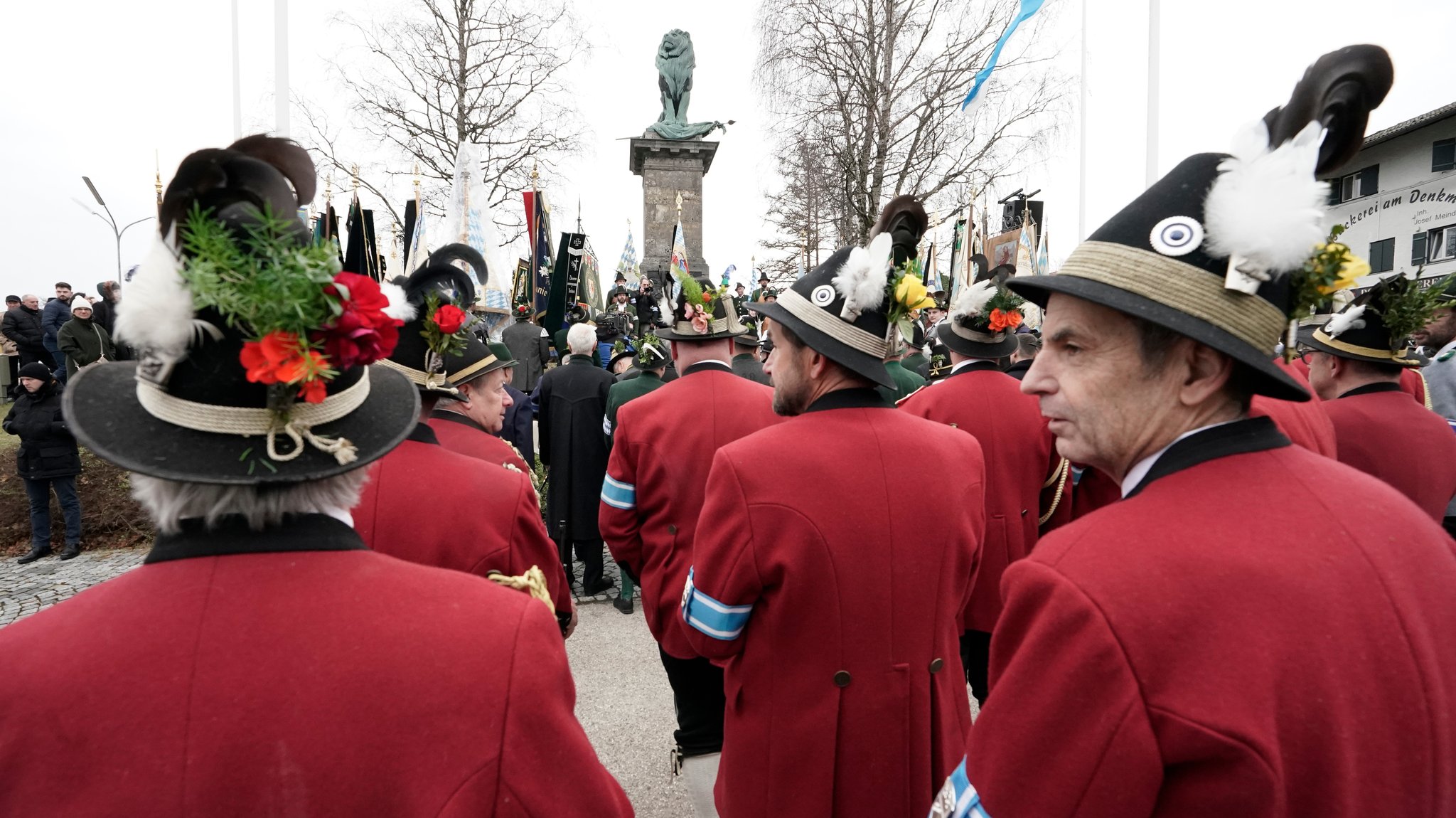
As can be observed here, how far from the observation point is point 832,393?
8.52 ft

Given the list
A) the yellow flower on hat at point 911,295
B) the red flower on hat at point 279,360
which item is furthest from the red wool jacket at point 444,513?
the yellow flower on hat at point 911,295

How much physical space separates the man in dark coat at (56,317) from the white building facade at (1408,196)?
35.5m

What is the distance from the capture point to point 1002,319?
418 centimetres

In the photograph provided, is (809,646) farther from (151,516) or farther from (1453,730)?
(151,516)

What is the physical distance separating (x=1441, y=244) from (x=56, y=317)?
4024cm

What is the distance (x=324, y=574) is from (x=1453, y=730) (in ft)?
5.43

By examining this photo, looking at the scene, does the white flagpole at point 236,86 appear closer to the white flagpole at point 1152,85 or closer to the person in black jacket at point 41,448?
the person in black jacket at point 41,448

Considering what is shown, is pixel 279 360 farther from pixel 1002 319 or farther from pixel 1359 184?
pixel 1359 184

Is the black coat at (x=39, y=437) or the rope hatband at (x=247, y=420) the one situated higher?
the rope hatband at (x=247, y=420)

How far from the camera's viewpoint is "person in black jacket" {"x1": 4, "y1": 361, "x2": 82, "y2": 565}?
764 cm

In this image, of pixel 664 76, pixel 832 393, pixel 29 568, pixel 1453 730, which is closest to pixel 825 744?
pixel 832 393

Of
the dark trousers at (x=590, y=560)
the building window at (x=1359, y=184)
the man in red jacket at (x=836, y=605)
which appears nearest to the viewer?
the man in red jacket at (x=836, y=605)

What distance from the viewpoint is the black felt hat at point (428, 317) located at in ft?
9.72

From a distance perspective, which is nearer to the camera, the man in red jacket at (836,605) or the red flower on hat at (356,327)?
the red flower on hat at (356,327)
